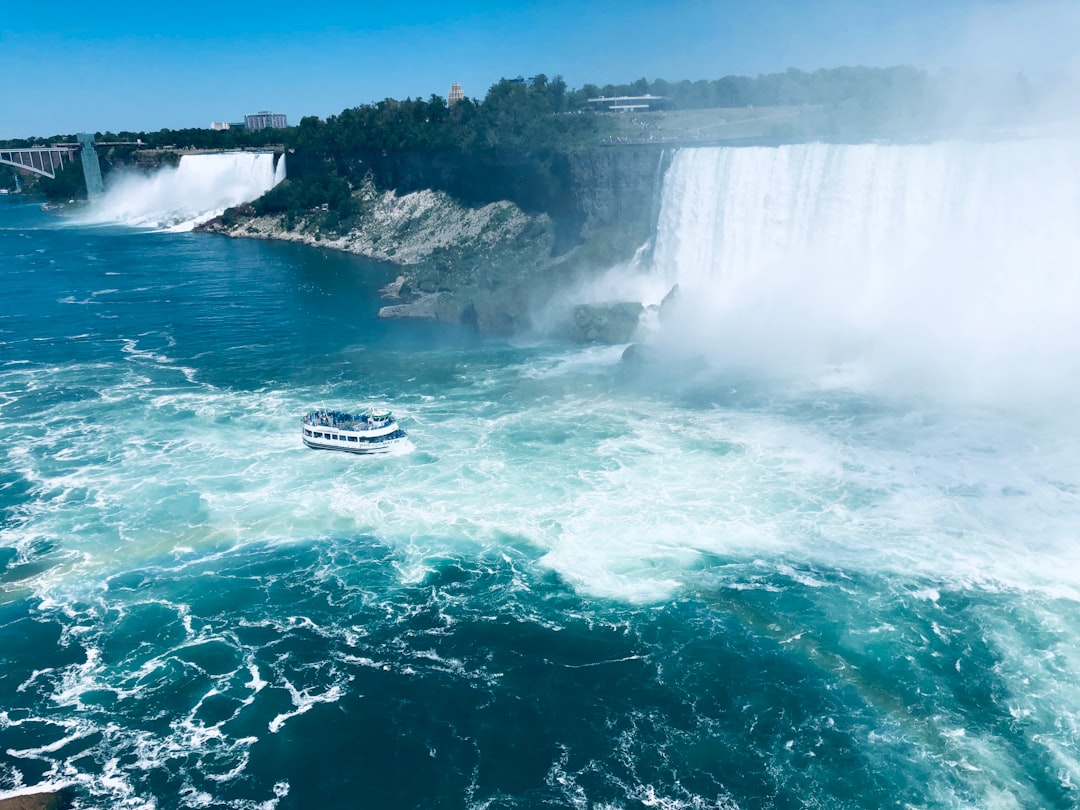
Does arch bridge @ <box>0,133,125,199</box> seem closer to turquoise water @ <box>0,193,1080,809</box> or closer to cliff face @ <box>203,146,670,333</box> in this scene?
cliff face @ <box>203,146,670,333</box>

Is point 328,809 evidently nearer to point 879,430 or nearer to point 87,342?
point 879,430

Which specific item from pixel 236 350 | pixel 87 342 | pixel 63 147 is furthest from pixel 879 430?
pixel 63 147

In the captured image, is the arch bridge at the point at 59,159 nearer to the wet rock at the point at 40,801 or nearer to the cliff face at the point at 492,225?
the cliff face at the point at 492,225

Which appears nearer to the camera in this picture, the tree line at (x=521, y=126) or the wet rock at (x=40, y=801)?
the wet rock at (x=40, y=801)

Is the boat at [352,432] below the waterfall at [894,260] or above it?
below

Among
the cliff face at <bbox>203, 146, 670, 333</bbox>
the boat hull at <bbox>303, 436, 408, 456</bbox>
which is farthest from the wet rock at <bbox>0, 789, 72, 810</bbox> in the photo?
the cliff face at <bbox>203, 146, 670, 333</bbox>

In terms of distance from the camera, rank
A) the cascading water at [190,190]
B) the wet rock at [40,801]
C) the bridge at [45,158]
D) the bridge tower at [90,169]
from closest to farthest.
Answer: the wet rock at [40,801], the cascading water at [190,190], the bridge tower at [90,169], the bridge at [45,158]

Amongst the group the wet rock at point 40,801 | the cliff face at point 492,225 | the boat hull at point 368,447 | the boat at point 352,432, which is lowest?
the wet rock at point 40,801

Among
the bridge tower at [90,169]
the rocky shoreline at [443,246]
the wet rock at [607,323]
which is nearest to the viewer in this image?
the wet rock at [607,323]

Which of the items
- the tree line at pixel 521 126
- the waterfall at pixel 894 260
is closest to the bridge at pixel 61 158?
the tree line at pixel 521 126
